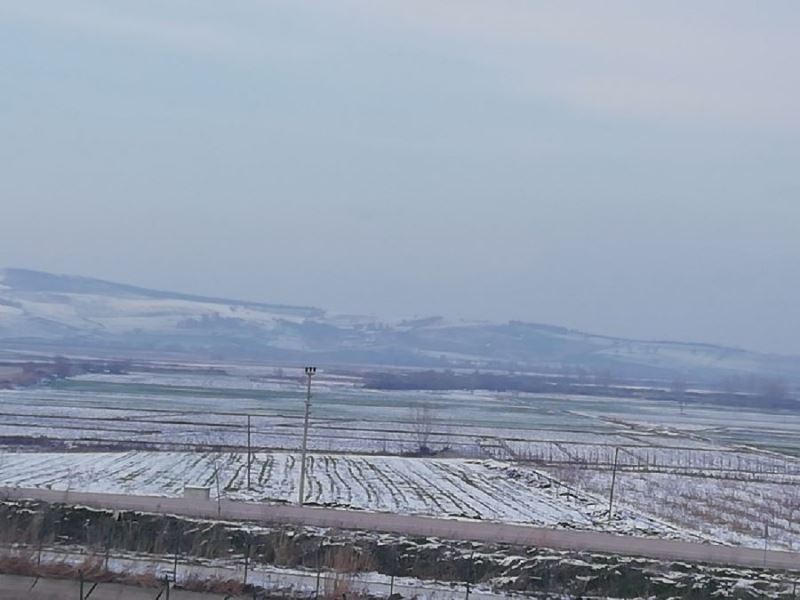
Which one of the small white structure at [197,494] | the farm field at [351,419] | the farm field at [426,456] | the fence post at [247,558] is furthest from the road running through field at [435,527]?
the farm field at [351,419]

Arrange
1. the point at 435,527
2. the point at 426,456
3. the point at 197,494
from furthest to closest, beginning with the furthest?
the point at 426,456 < the point at 197,494 < the point at 435,527

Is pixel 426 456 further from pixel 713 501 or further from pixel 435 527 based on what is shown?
pixel 435 527

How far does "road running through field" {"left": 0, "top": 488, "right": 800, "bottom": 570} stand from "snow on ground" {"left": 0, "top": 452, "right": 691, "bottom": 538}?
211 centimetres

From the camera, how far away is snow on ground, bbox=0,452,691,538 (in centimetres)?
2817

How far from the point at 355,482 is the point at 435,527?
10.4 meters

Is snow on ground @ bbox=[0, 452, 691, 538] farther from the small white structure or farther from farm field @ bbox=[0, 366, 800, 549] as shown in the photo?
the small white structure

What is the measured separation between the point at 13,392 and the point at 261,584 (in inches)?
2273

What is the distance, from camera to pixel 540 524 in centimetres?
2612

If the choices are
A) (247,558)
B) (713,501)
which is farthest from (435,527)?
(713,501)

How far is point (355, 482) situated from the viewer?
33562mm

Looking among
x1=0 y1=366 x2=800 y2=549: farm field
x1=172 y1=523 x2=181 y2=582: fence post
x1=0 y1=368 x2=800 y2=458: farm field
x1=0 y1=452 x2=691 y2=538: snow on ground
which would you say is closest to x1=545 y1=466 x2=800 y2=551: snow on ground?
x1=0 y1=366 x2=800 y2=549: farm field

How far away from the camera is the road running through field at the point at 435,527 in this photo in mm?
21469

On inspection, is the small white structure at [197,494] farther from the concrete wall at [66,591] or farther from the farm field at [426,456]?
the concrete wall at [66,591]

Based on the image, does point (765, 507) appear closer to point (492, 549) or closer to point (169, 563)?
point (492, 549)
